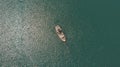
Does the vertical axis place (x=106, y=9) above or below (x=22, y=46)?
above

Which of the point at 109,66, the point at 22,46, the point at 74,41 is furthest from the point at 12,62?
the point at 109,66

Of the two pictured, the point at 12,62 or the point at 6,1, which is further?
the point at 6,1

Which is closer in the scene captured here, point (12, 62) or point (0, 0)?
point (12, 62)

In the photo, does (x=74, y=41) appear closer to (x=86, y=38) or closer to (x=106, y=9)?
(x=86, y=38)

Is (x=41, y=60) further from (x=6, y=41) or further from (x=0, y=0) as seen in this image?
(x=0, y=0)

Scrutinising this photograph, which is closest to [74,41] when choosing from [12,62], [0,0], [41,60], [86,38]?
[86,38]

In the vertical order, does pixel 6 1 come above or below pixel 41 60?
above
